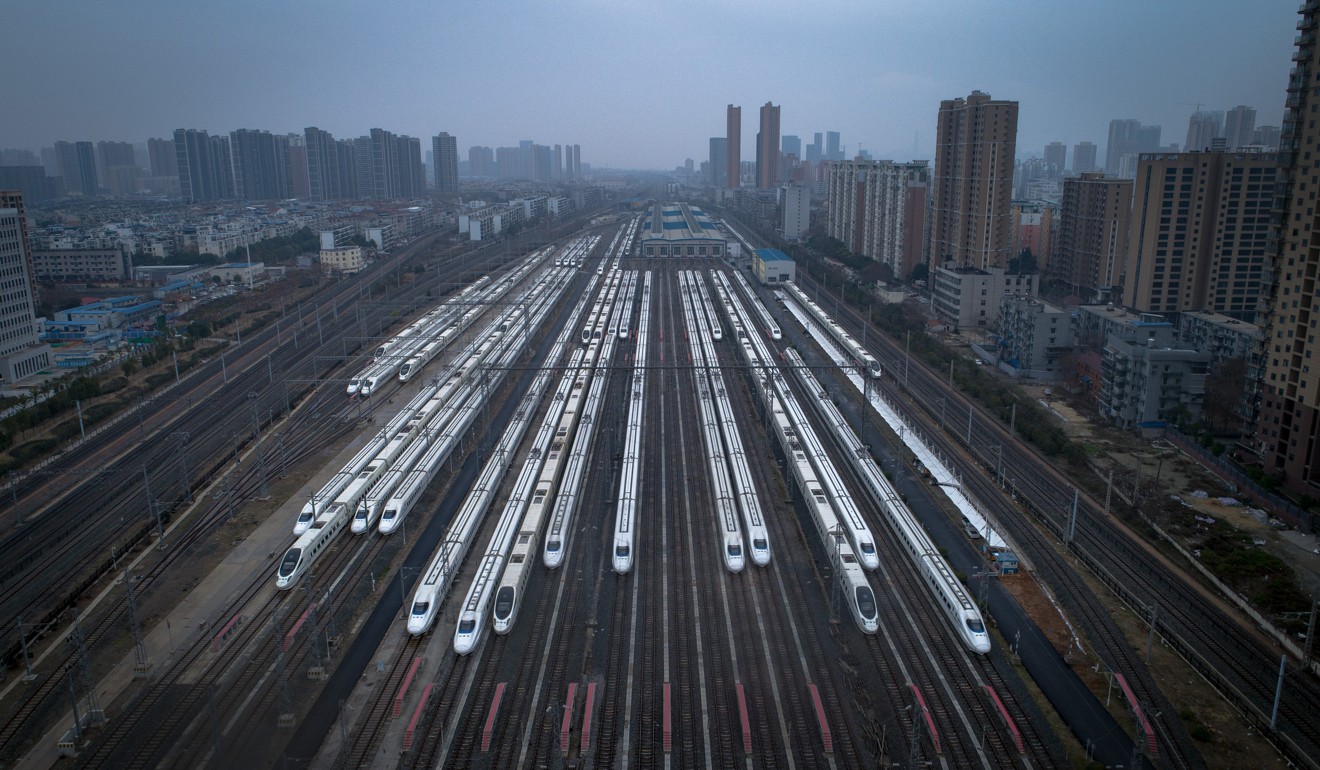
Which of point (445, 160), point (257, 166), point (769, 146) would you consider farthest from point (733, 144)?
point (257, 166)

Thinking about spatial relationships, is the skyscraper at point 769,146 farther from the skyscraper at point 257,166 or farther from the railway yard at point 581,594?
the railway yard at point 581,594

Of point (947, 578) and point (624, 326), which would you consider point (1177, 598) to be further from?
point (624, 326)

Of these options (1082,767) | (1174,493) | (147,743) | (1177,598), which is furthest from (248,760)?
(1174,493)

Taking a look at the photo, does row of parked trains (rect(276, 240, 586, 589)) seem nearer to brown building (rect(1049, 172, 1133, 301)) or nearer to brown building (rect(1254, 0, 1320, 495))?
brown building (rect(1254, 0, 1320, 495))

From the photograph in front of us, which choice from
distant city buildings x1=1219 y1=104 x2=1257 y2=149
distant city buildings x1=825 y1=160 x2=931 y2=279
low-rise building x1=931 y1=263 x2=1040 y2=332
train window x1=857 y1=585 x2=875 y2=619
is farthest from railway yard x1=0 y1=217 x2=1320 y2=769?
distant city buildings x1=1219 y1=104 x2=1257 y2=149

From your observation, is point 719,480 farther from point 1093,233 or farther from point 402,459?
point 1093,233

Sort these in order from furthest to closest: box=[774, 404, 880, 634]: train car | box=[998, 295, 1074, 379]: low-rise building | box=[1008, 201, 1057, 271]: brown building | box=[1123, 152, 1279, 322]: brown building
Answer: box=[1008, 201, 1057, 271]: brown building < box=[1123, 152, 1279, 322]: brown building < box=[998, 295, 1074, 379]: low-rise building < box=[774, 404, 880, 634]: train car

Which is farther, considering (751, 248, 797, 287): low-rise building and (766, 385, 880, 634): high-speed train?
(751, 248, 797, 287): low-rise building
